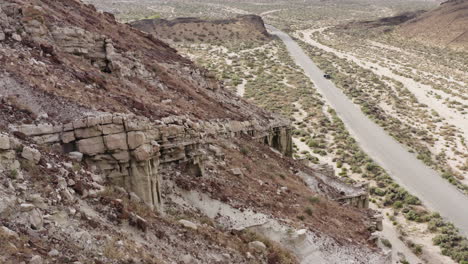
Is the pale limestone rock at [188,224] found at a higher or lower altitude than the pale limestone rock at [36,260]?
lower

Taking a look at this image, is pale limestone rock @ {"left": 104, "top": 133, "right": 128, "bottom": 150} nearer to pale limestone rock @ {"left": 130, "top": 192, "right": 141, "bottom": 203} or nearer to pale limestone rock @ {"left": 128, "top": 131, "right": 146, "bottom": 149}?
pale limestone rock @ {"left": 128, "top": 131, "right": 146, "bottom": 149}

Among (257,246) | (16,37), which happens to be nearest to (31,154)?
(257,246)

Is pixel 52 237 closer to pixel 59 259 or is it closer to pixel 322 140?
pixel 59 259

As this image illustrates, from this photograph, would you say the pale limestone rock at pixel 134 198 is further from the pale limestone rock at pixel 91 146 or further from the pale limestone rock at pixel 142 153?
the pale limestone rock at pixel 91 146

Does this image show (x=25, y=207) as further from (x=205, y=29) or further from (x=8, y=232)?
(x=205, y=29)

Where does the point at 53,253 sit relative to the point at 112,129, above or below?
below

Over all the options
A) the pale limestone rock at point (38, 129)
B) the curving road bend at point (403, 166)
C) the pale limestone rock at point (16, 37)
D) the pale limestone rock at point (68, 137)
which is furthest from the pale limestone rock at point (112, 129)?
the curving road bend at point (403, 166)

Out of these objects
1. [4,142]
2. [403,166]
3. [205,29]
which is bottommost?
[403,166]
